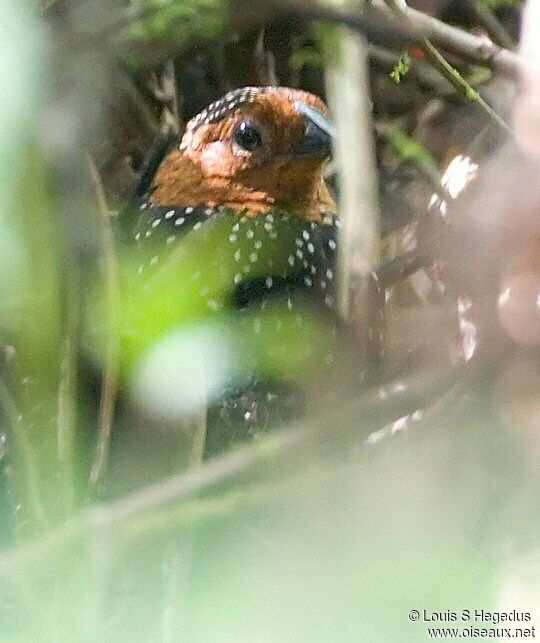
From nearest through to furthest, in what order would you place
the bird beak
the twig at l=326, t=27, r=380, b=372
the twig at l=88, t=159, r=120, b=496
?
1. the twig at l=88, t=159, r=120, b=496
2. the twig at l=326, t=27, r=380, b=372
3. the bird beak

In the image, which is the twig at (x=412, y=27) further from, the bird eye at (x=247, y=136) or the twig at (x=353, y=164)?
the bird eye at (x=247, y=136)

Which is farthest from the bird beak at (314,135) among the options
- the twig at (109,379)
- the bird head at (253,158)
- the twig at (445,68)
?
the twig at (109,379)

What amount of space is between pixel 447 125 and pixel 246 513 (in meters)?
0.48

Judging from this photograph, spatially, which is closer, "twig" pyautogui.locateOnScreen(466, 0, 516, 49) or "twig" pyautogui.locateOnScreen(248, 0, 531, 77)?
"twig" pyautogui.locateOnScreen(248, 0, 531, 77)

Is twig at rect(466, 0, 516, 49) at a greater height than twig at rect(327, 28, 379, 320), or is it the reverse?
twig at rect(466, 0, 516, 49)

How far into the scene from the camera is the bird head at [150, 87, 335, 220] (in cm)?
100

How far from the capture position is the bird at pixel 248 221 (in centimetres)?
72

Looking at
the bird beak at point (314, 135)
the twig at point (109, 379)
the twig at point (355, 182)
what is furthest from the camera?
the bird beak at point (314, 135)

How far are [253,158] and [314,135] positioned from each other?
0.33 ft

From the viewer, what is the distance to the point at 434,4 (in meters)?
0.80

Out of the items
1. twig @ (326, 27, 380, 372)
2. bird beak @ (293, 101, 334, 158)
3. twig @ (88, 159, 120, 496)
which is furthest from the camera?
bird beak @ (293, 101, 334, 158)

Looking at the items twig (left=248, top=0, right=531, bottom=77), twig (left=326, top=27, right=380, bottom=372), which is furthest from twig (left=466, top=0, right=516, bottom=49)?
twig (left=326, top=27, right=380, bottom=372)

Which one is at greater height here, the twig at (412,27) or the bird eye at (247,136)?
the twig at (412,27)

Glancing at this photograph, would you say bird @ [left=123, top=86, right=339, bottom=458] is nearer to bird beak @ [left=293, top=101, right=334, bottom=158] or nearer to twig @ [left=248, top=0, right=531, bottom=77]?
bird beak @ [left=293, top=101, right=334, bottom=158]
